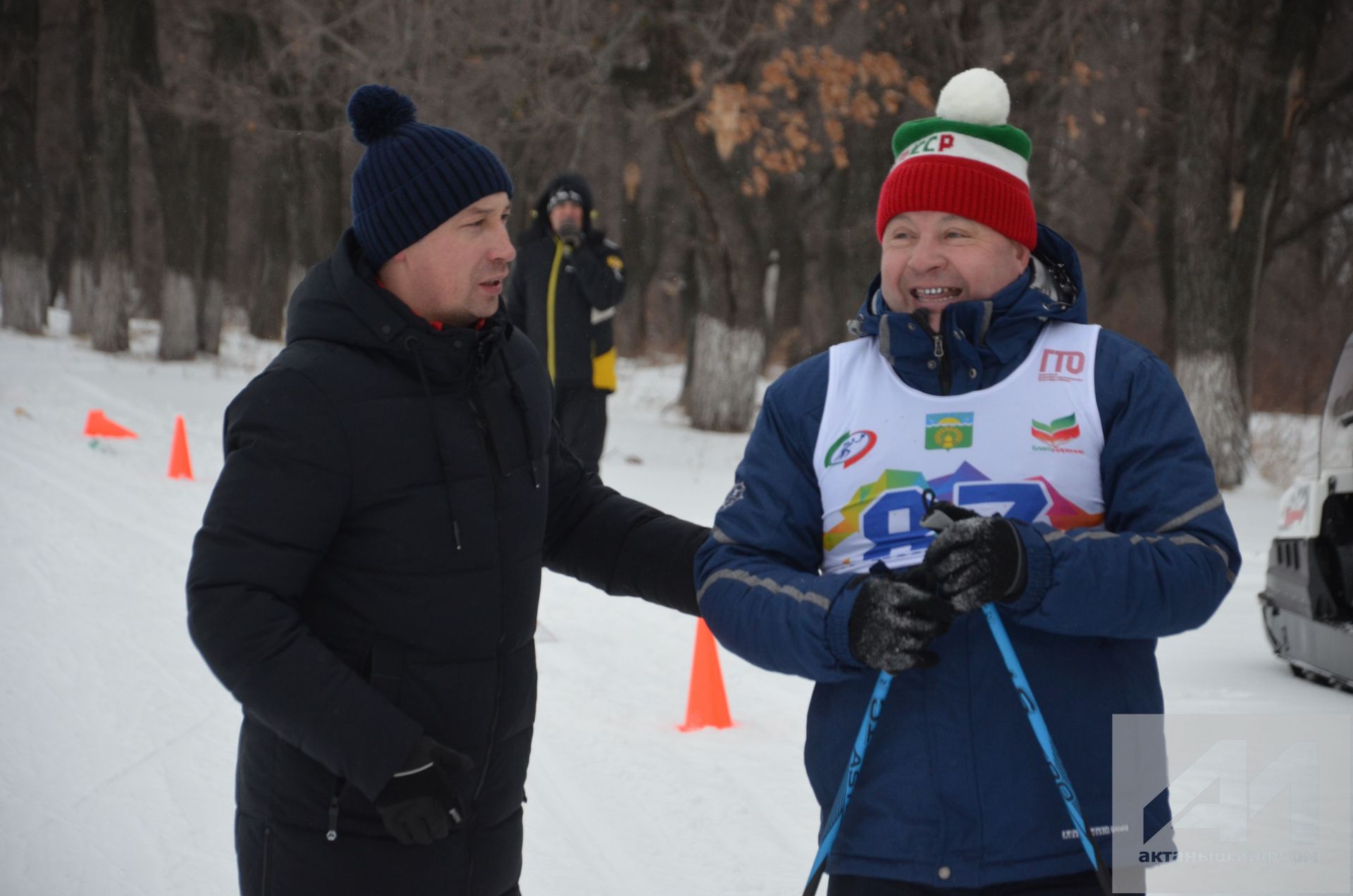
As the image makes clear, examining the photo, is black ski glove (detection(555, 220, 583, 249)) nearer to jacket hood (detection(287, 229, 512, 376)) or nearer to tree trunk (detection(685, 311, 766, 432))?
jacket hood (detection(287, 229, 512, 376))

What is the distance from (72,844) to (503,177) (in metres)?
2.98

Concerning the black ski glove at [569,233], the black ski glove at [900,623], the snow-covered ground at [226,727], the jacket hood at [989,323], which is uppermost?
the jacket hood at [989,323]

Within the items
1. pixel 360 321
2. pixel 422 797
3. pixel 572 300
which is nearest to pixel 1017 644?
pixel 422 797

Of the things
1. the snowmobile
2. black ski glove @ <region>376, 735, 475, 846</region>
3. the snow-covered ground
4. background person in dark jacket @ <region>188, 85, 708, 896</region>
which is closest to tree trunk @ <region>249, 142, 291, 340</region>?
the snow-covered ground

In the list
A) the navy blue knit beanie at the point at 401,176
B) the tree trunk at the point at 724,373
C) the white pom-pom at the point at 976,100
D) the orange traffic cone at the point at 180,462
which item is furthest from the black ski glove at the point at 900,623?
the tree trunk at the point at 724,373

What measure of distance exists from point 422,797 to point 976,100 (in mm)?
1709

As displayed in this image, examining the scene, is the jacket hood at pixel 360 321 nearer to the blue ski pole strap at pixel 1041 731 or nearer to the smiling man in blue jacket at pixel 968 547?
the smiling man in blue jacket at pixel 968 547

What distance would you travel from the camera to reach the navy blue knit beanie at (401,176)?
2.64 m

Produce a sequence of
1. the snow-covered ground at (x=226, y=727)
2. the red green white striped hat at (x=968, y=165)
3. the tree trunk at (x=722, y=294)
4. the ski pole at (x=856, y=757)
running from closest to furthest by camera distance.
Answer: the ski pole at (x=856, y=757) → the red green white striped hat at (x=968, y=165) → the snow-covered ground at (x=226, y=727) → the tree trunk at (x=722, y=294)

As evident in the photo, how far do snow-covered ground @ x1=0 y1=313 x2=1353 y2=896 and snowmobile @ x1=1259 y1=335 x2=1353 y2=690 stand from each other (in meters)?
0.24

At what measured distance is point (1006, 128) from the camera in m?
2.61

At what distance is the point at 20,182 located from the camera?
28922 millimetres

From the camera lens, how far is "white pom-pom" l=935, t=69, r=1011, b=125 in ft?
8.43

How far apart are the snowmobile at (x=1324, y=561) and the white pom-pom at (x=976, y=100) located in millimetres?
4260
